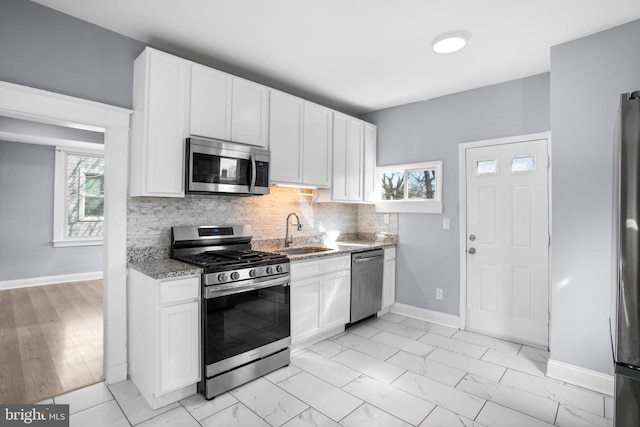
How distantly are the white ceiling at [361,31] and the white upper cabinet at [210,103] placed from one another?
0.26 meters

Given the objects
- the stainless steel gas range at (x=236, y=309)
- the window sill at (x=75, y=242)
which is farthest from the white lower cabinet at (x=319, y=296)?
the window sill at (x=75, y=242)

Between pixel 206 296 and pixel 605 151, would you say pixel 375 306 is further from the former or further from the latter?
Answer: pixel 605 151

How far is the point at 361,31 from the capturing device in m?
2.53

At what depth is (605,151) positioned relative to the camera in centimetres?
244

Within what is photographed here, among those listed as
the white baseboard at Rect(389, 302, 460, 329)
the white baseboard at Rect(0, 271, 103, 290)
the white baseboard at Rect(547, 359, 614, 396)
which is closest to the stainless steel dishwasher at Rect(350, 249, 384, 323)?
the white baseboard at Rect(389, 302, 460, 329)

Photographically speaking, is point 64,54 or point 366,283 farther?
point 366,283

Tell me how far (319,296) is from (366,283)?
766 millimetres

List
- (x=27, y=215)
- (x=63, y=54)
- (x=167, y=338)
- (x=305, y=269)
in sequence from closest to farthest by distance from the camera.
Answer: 1. (x=167, y=338)
2. (x=63, y=54)
3. (x=305, y=269)
4. (x=27, y=215)

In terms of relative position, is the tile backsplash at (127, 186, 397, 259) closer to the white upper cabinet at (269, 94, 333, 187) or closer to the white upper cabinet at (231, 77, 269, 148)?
the white upper cabinet at (269, 94, 333, 187)

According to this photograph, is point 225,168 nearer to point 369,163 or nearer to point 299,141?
point 299,141

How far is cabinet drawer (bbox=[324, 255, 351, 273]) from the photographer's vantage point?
3.33 m

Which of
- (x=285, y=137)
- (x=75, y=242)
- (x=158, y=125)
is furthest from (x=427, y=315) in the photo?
(x=75, y=242)

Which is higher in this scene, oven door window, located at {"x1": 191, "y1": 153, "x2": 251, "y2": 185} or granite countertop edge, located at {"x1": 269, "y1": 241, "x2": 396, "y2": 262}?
oven door window, located at {"x1": 191, "y1": 153, "x2": 251, "y2": 185}

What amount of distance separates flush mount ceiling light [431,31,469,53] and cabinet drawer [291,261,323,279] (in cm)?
215
